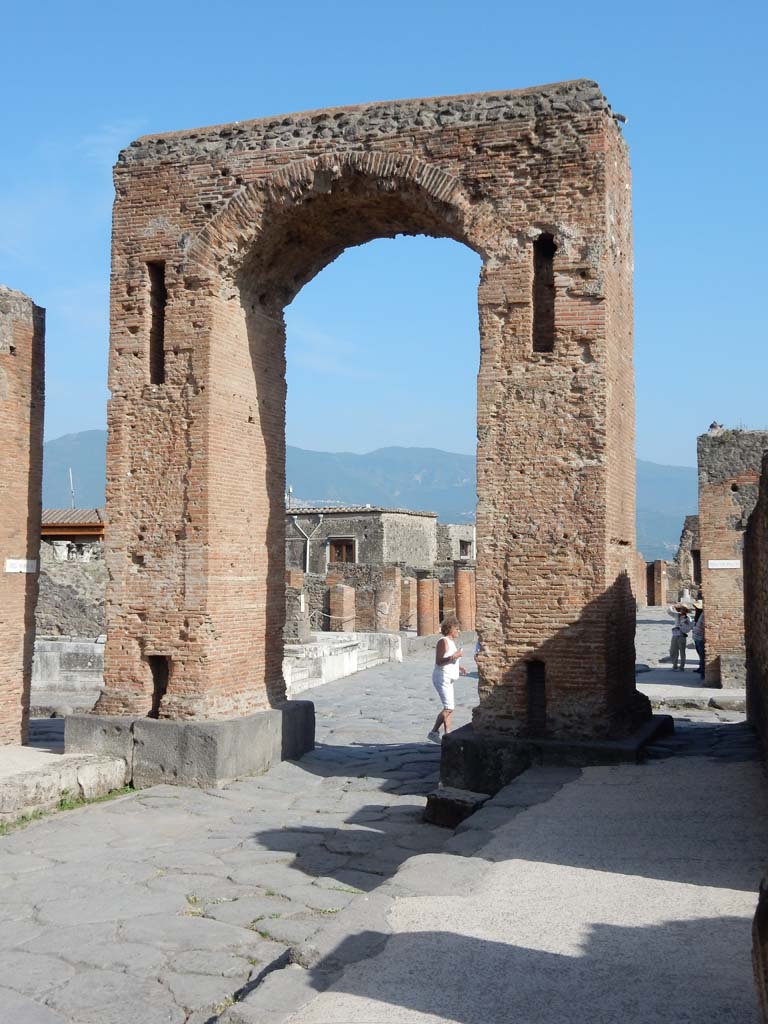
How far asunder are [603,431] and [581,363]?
592 mm

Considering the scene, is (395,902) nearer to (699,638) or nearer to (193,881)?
(193,881)

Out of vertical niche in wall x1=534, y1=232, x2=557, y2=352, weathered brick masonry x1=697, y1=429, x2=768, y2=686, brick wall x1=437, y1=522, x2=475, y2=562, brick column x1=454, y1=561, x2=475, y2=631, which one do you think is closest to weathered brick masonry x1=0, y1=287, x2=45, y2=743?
vertical niche in wall x1=534, y1=232, x2=557, y2=352

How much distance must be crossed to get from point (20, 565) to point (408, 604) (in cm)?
2064

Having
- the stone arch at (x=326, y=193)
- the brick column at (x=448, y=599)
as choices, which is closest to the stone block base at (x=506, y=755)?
the stone arch at (x=326, y=193)

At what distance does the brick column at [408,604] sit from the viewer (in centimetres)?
2955

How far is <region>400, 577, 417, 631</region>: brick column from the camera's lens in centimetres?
2955

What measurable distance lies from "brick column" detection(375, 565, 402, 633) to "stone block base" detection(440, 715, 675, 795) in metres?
18.6

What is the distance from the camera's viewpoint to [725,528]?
1407 centimetres

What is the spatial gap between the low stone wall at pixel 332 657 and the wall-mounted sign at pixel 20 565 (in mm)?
5069

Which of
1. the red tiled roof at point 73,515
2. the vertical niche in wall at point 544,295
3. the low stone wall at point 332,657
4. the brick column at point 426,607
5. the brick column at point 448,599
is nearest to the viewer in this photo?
the vertical niche in wall at point 544,295

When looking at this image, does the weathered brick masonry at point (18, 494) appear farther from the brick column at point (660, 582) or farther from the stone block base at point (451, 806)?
the brick column at point (660, 582)

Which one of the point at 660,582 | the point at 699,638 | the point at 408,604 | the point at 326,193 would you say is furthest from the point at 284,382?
the point at 660,582

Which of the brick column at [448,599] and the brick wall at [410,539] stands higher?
the brick wall at [410,539]

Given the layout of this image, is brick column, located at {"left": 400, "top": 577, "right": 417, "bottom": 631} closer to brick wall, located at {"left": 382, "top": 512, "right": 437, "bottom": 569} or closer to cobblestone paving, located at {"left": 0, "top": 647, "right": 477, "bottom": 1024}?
brick wall, located at {"left": 382, "top": 512, "right": 437, "bottom": 569}
